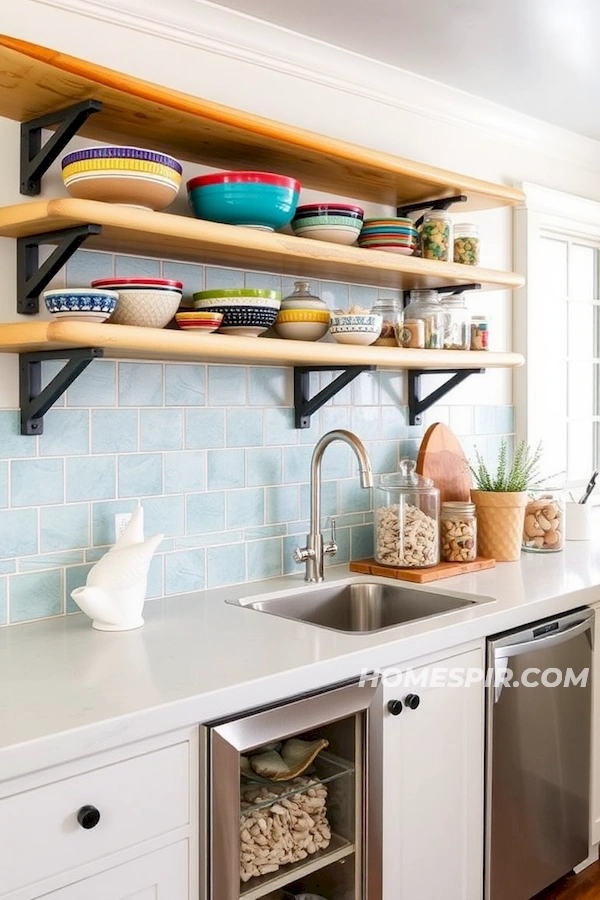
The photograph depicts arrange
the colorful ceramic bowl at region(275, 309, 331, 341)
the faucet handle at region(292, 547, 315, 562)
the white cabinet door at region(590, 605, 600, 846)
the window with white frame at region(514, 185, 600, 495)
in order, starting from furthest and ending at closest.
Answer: the window with white frame at region(514, 185, 600, 495) → the white cabinet door at region(590, 605, 600, 846) → the faucet handle at region(292, 547, 315, 562) → the colorful ceramic bowl at region(275, 309, 331, 341)

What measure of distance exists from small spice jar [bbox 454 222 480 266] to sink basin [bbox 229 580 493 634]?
0.98m

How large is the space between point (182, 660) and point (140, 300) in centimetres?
72

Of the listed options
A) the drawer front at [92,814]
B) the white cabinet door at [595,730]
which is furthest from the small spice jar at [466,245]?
the drawer front at [92,814]

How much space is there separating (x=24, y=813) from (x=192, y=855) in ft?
1.14

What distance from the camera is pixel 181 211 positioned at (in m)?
2.28

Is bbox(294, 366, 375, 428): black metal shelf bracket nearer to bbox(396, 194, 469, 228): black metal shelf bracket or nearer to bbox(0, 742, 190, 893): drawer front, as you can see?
bbox(396, 194, 469, 228): black metal shelf bracket

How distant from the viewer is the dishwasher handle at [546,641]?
2.21 meters

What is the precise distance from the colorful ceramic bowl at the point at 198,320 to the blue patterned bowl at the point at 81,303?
0.23m

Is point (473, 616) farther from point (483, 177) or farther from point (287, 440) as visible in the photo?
point (483, 177)

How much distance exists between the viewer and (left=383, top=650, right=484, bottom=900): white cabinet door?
76.2 inches

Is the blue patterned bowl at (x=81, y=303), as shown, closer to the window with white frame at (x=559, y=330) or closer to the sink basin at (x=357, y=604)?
the sink basin at (x=357, y=604)

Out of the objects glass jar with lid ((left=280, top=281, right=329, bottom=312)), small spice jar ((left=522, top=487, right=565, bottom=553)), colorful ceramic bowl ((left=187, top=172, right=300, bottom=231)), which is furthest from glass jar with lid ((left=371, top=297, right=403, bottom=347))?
small spice jar ((left=522, top=487, right=565, bottom=553))

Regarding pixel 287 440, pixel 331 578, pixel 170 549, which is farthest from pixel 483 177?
pixel 170 549

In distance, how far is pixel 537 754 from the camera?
233 cm
